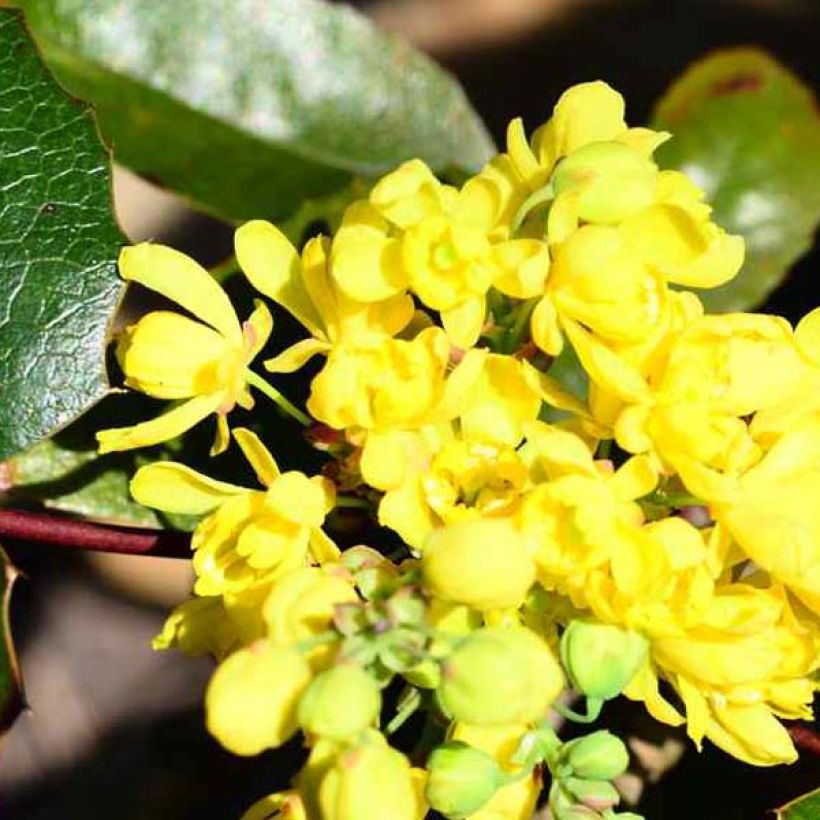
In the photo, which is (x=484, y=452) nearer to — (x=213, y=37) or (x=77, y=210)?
(x=77, y=210)

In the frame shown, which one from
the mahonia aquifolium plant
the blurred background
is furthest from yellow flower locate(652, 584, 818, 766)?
the blurred background

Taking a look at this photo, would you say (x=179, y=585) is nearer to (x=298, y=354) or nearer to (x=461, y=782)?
(x=298, y=354)

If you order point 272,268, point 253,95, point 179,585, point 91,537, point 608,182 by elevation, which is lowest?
point 179,585

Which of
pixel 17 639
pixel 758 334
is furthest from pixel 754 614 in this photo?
pixel 17 639

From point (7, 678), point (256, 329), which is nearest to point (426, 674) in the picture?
point (256, 329)

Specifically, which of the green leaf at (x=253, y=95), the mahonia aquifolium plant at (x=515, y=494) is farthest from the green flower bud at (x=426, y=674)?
the green leaf at (x=253, y=95)

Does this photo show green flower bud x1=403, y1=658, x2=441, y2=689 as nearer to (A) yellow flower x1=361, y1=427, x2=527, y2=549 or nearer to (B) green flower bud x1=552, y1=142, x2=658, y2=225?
(A) yellow flower x1=361, y1=427, x2=527, y2=549
